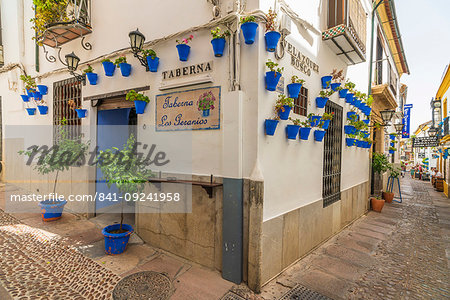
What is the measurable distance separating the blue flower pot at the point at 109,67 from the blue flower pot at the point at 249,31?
339 cm

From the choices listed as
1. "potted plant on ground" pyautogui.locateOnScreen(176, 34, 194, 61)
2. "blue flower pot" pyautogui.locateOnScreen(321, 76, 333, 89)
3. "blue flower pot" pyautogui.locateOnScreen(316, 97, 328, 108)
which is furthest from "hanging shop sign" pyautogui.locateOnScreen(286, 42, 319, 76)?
"potted plant on ground" pyautogui.locateOnScreen(176, 34, 194, 61)

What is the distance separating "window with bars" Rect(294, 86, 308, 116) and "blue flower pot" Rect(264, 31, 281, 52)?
1.31 m

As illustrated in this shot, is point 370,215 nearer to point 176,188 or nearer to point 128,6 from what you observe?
point 176,188

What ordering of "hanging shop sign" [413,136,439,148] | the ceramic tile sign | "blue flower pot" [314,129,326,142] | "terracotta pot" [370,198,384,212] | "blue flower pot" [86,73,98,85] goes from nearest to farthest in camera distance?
the ceramic tile sign < "blue flower pot" [314,129,326,142] < "blue flower pot" [86,73,98,85] < "terracotta pot" [370,198,384,212] < "hanging shop sign" [413,136,439,148]

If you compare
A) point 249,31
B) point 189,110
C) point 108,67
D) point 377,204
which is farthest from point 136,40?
point 377,204

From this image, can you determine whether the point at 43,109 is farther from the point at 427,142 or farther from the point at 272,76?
the point at 427,142

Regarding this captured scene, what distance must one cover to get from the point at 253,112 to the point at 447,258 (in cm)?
550

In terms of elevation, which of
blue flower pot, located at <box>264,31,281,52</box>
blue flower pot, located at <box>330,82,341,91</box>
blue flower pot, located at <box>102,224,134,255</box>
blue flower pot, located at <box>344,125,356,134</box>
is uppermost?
blue flower pot, located at <box>264,31,281,52</box>

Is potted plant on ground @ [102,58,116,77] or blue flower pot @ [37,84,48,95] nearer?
potted plant on ground @ [102,58,116,77]

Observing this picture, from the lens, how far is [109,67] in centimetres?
497

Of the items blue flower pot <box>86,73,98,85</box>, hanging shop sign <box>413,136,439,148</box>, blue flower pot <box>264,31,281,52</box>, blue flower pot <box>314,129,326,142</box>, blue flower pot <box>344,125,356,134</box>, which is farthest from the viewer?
hanging shop sign <box>413,136,439,148</box>

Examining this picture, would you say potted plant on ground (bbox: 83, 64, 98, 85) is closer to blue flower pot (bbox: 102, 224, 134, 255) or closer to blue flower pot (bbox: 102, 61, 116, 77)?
blue flower pot (bbox: 102, 61, 116, 77)

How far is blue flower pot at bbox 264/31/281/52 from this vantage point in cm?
325

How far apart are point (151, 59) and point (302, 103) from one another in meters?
3.15
